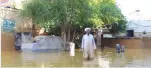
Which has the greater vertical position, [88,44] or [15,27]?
[15,27]

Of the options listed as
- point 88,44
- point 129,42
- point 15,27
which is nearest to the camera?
point 88,44

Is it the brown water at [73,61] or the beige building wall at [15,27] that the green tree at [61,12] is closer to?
the beige building wall at [15,27]

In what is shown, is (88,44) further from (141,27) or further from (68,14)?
(141,27)

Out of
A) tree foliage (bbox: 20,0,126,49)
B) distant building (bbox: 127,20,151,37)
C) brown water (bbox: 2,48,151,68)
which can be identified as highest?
tree foliage (bbox: 20,0,126,49)

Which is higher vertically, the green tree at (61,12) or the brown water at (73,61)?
the green tree at (61,12)

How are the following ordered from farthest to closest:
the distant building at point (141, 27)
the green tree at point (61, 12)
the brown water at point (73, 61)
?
the distant building at point (141, 27) → the green tree at point (61, 12) → the brown water at point (73, 61)

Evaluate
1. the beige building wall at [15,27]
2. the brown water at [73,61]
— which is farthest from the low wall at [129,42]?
the brown water at [73,61]

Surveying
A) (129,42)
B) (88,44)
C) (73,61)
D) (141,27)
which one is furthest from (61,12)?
(141,27)

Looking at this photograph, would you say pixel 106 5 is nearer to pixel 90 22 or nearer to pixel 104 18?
pixel 104 18

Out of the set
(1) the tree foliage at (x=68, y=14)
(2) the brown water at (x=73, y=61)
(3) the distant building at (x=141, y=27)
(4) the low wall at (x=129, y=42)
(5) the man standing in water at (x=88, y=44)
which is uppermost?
(1) the tree foliage at (x=68, y=14)

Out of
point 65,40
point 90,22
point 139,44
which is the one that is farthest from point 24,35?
point 139,44

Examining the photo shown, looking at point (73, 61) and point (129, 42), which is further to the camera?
point (129, 42)

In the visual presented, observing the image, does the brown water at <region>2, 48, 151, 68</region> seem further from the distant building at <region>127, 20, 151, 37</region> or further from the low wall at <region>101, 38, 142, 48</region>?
the distant building at <region>127, 20, 151, 37</region>

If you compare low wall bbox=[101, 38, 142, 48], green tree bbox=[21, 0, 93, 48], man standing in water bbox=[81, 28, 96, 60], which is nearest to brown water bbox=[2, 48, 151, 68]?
man standing in water bbox=[81, 28, 96, 60]
